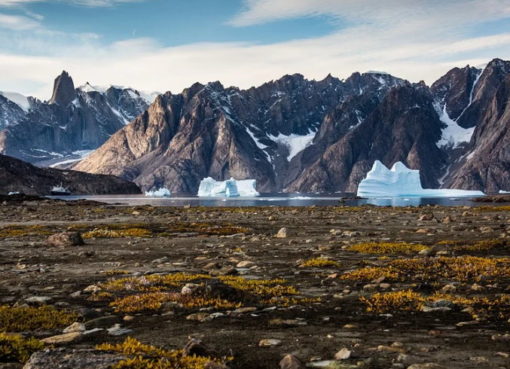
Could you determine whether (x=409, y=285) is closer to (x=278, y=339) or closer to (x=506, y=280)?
(x=506, y=280)

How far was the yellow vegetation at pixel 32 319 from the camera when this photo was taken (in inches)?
399

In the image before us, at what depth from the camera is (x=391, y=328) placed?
9594 mm

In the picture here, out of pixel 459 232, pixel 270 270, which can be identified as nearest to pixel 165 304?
pixel 270 270

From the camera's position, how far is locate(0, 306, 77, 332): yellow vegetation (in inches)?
399

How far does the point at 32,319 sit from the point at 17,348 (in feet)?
8.20

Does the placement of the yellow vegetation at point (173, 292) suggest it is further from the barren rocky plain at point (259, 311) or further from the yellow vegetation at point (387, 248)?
the yellow vegetation at point (387, 248)

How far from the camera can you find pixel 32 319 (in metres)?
10.5

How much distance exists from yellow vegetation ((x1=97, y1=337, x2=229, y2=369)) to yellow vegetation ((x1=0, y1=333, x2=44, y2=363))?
→ 1061 mm

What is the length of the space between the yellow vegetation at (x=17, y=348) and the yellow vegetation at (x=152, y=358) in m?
1.06

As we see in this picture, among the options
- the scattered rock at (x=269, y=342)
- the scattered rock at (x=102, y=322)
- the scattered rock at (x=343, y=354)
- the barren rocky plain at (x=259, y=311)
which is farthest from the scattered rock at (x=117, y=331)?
the scattered rock at (x=343, y=354)

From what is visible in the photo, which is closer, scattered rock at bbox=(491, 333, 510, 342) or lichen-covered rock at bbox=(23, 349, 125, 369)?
lichen-covered rock at bbox=(23, 349, 125, 369)

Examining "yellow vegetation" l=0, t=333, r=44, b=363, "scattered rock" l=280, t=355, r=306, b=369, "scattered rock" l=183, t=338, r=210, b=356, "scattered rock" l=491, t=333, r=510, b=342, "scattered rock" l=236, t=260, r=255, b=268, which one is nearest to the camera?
"scattered rock" l=280, t=355, r=306, b=369

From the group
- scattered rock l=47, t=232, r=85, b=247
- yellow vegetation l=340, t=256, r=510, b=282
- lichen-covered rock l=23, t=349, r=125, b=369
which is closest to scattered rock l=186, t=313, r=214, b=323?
lichen-covered rock l=23, t=349, r=125, b=369

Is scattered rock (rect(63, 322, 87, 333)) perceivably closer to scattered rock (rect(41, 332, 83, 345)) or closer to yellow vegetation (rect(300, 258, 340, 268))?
scattered rock (rect(41, 332, 83, 345))
